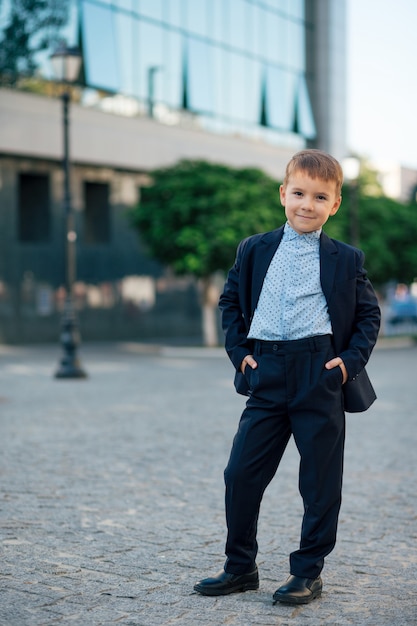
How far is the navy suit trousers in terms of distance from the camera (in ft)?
12.4

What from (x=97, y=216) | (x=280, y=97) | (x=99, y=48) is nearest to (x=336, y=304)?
(x=99, y=48)

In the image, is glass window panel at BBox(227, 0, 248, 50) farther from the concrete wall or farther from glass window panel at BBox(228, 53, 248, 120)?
the concrete wall

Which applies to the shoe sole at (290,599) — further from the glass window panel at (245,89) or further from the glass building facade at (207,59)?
the glass window panel at (245,89)

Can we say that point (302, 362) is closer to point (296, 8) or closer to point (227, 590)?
point (227, 590)

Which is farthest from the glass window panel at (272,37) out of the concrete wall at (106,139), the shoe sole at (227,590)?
the shoe sole at (227,590)

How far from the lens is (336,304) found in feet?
12.4

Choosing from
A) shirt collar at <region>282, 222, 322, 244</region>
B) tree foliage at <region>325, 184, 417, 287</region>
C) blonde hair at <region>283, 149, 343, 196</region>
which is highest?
tree foliage at <region>325, 184, 417, 287</region>

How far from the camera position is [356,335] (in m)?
3.80

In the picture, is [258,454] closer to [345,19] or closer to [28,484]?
[28,484]

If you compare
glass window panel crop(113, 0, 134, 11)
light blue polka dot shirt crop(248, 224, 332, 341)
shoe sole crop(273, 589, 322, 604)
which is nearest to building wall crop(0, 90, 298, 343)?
glass window panel crop(113, 0, 134, 11)

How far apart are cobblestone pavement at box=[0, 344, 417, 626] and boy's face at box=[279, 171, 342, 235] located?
1.54 meters

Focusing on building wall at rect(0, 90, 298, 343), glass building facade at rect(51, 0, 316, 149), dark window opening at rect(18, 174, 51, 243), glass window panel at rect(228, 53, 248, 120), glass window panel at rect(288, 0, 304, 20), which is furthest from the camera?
glass window panel at rect(288, 0, 304, 20)

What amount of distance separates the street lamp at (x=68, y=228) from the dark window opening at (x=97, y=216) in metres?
14.1

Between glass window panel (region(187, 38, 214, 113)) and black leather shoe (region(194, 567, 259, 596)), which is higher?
glass window panel (region(187, 38, 214, 113))
